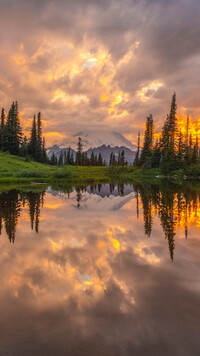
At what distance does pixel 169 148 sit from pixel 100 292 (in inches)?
3159

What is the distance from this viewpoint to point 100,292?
322 inches

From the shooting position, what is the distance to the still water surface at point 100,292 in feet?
19.3

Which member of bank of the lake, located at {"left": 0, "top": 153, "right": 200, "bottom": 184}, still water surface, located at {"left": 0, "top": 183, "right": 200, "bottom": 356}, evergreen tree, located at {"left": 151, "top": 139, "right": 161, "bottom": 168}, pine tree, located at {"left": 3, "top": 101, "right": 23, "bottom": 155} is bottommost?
still water surface, located at {"left": 0, "top": 183, "right": 200, "bottom": 356}

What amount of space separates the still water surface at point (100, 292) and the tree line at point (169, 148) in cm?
7006

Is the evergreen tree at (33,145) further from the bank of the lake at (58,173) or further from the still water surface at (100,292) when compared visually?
the still water surface at (100,292)

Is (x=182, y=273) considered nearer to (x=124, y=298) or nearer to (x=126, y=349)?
(x=124, y=298)

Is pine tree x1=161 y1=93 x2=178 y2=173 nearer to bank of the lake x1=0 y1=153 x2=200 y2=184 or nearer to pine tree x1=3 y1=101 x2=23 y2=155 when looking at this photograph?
bank of the lake x1=0 y1=153 x2=200 y2=184

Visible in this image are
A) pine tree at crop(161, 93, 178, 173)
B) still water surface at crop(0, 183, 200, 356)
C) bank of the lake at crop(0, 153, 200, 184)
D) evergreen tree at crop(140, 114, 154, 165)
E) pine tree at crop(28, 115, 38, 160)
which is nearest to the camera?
still water surface at crop(0, 183, 200, 356)

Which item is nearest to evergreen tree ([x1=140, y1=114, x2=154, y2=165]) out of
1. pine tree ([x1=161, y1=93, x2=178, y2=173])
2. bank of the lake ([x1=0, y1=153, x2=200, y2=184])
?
bank of the lake ([x1=0, y1=153, x2=200, y2=184])

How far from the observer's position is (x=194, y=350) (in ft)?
18.4

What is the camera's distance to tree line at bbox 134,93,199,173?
84.4m

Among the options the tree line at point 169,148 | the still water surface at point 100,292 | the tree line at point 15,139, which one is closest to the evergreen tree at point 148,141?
the tree line at point 169,148

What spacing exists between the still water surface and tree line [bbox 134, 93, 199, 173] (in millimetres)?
70060

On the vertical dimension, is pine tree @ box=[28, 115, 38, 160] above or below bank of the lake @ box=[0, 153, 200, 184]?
above
